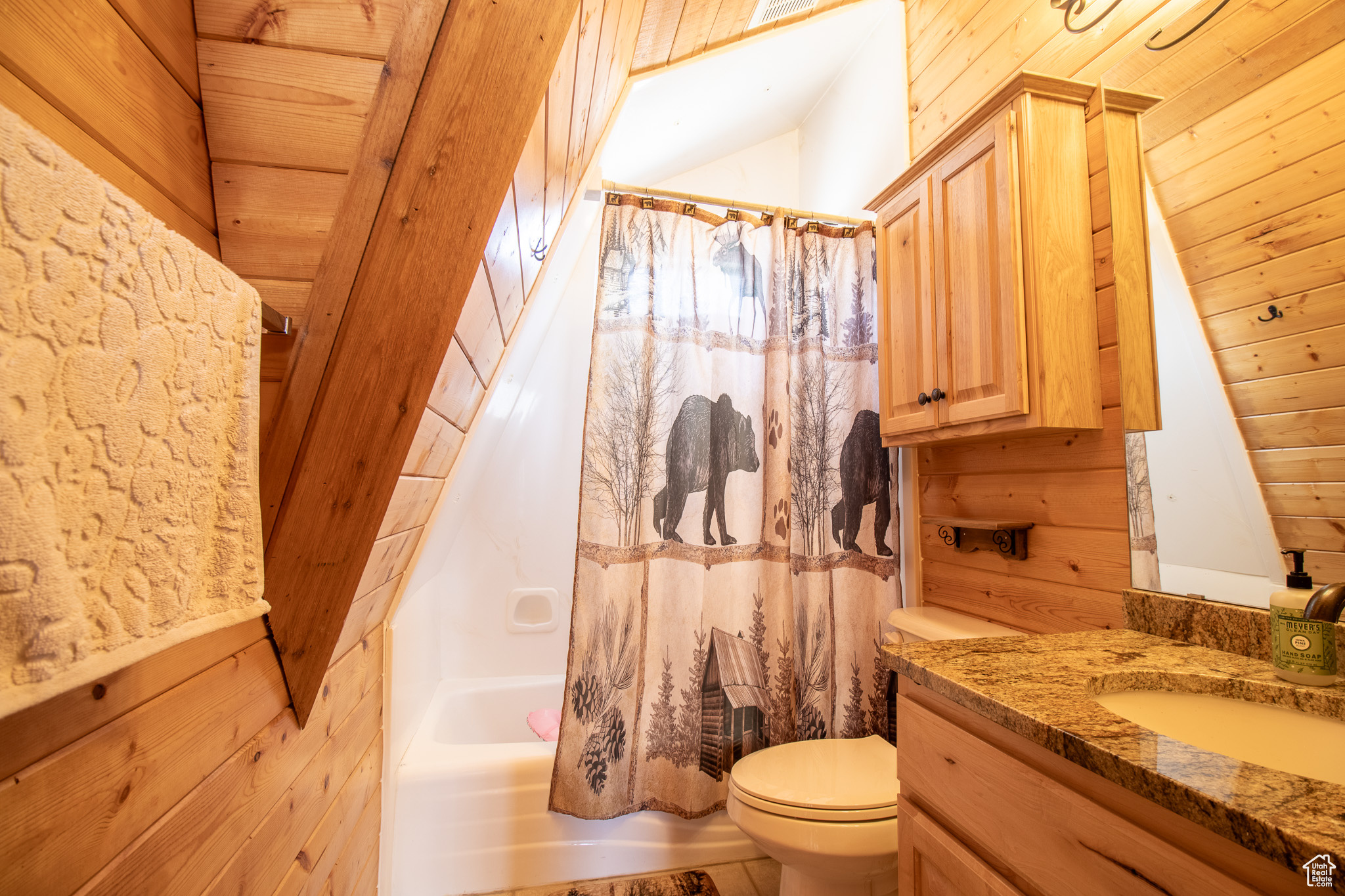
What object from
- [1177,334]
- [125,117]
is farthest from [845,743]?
[125,117]

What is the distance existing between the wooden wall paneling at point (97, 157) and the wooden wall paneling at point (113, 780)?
555 millimetres

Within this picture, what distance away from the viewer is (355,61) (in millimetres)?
732

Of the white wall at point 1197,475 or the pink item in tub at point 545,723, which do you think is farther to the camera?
the pink item in tub at point 545,723

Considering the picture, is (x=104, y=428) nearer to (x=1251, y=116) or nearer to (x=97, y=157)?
(x=97, y=157)

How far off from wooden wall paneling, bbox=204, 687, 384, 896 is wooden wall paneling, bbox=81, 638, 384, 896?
0.02 meters

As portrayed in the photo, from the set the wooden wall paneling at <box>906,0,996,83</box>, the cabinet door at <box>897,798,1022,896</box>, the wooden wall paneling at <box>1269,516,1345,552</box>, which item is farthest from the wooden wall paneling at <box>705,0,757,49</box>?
the cabinet door at <box>897,798,1022,896</box>

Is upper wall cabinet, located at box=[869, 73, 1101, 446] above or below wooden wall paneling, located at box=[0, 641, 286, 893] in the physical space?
above

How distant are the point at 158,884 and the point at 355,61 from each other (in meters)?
1.04

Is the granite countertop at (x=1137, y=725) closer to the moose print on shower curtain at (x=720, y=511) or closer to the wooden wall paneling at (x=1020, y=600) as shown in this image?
the wooden wall paneling at (x=1020, y=600)

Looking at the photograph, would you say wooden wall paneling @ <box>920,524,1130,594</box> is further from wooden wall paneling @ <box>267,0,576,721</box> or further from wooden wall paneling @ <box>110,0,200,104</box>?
wooden wall paneling @ <box>110,0,200,104</box>

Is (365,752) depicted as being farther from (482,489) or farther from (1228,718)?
(1228,718)

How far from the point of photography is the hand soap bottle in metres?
0.75

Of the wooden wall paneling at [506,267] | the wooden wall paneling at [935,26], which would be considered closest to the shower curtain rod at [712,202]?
the wooden wall paneling at [935,26]

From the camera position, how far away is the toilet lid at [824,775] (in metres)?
1.26
